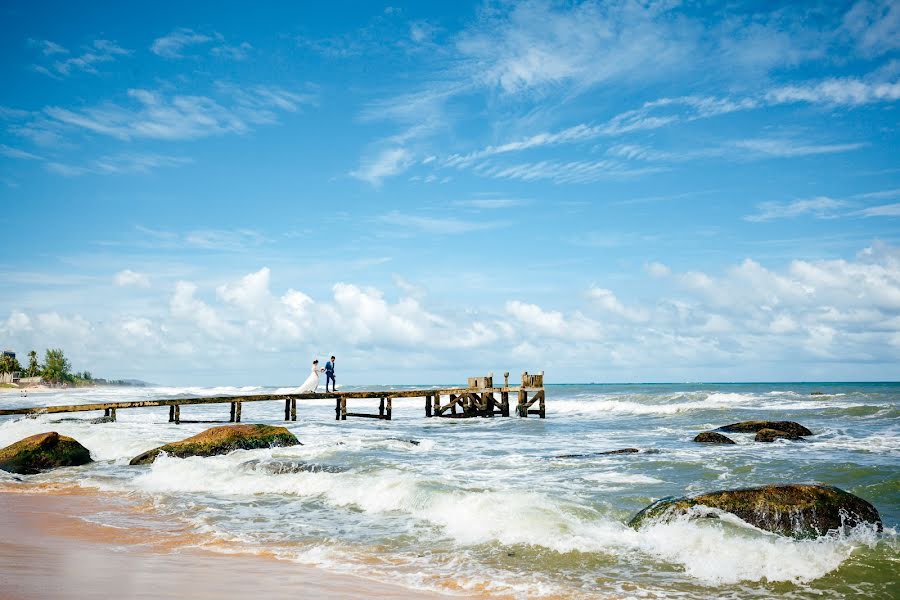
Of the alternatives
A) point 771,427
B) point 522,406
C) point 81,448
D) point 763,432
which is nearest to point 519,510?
point 81,448

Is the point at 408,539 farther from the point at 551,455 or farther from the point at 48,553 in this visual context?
the point at 551,455

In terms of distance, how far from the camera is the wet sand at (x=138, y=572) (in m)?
5.85

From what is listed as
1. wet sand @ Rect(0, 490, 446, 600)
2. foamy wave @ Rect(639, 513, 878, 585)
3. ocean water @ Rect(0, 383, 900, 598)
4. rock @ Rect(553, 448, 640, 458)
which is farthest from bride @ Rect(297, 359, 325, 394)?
foamy wave @ Rect(639, 513, 878, 585)

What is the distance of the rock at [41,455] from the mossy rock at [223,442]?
160cm

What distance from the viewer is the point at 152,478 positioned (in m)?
14.4

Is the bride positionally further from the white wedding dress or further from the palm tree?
the palm tree

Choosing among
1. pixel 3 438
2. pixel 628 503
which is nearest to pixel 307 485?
pixel 628 503

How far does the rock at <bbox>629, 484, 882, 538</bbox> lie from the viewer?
8.59 meters

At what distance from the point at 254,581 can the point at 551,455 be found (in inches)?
489

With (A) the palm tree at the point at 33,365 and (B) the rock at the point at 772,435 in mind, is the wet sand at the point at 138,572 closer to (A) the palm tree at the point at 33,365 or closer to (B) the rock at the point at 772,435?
(B) the rock at the point at 772,435

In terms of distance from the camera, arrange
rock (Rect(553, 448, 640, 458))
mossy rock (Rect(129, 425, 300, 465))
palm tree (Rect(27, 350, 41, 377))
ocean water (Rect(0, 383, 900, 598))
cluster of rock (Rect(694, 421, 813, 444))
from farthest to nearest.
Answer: palm tree (Rect(27, 350, 41, 377)) → cluster of rock (Rect(694, 421, 813, 444)) → rock (Rect(553, 448, 640, 458)) → mossy rock (Rect(129, 425, 300, 465)) → ocean water (Rect(0, 383, 900, 598))

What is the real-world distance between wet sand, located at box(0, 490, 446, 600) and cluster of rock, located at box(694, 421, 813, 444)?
1671 centimetres

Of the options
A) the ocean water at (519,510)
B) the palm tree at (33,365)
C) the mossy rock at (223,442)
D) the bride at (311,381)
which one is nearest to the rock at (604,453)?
the ocean water at (519,510)

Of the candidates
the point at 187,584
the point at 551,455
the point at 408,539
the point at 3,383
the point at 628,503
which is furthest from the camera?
the point at 3,383
